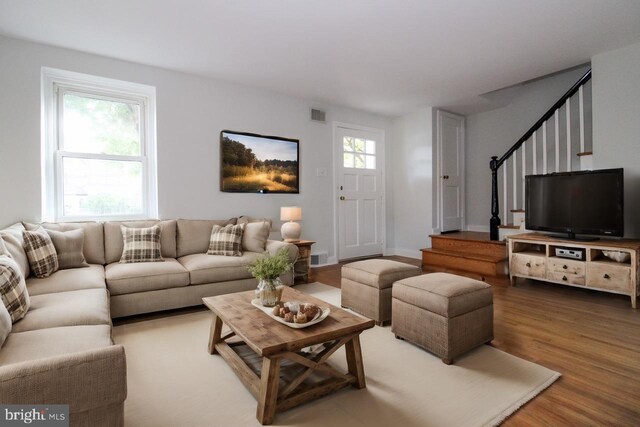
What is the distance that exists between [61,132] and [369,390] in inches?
152

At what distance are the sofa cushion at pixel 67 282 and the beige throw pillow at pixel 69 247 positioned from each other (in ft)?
0.34

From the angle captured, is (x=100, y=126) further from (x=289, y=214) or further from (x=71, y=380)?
(x=71, y=380)

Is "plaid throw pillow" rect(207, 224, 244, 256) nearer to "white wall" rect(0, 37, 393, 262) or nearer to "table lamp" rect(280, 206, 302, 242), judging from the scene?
"white wall" rect(0, 37, 393, 262)

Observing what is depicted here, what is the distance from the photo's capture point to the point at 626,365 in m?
1.99

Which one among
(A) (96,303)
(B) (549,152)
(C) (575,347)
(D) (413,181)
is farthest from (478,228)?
(A) (96,303)

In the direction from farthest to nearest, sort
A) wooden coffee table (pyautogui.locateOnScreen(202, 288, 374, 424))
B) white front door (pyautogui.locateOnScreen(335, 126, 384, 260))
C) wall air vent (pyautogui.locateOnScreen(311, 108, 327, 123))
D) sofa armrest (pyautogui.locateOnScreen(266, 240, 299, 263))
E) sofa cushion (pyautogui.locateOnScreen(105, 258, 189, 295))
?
1. white front door (pyautogui.locateOnScreen(335, 126, 384, 260))
2. wall air vent (pyautogui.locateOnScreen(311, 108, 327, 123))
3. sofa armrest (pyautogui.locateOnScreen(266, 240, 299, 263))
4. sofa cushion (pyautogui.locateOnScreen(105, 258, 189, 295))
5. wooden coffee table (pyautogui.locateOnScreen(202, 288, 374, 424))

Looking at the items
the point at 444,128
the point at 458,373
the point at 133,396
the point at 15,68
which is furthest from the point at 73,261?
the point at 444,128

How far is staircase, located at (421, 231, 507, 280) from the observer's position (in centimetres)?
420

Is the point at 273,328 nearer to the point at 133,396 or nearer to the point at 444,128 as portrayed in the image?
the point at 133,396

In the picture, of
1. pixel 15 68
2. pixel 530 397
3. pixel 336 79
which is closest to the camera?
pixel 530 397

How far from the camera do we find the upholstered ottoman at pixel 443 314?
2066mm

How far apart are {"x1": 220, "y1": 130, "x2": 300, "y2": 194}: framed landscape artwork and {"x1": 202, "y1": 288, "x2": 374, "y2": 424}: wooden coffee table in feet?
7.92

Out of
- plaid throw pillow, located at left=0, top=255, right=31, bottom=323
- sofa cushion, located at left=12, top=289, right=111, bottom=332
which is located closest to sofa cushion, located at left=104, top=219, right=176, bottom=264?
sofa cushion, located at left=12, top=289, right=111, bottom=332

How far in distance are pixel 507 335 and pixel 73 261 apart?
3.66 metres
